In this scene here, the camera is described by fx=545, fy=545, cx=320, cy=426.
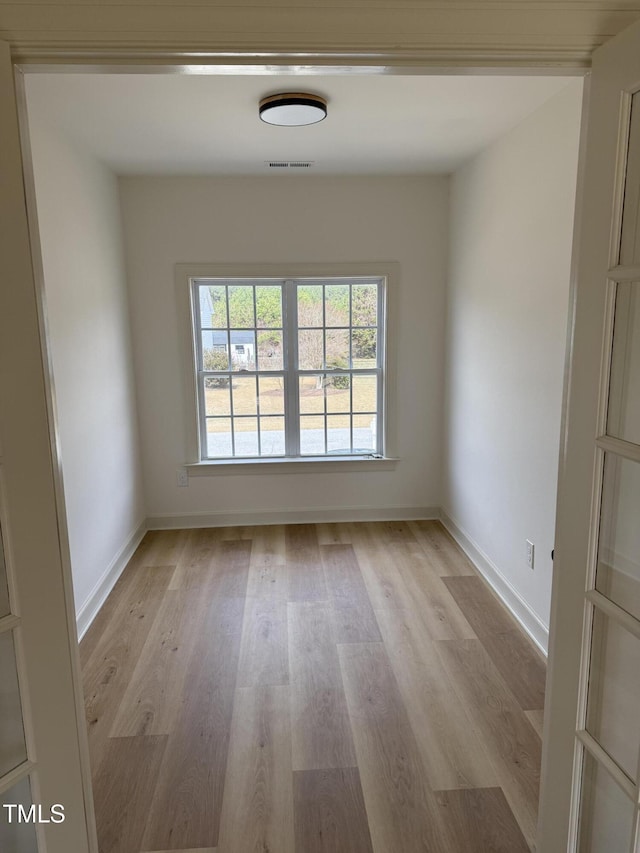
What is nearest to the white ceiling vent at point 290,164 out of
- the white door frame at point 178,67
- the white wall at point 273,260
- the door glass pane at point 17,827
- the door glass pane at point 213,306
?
the white wall at point 273,260

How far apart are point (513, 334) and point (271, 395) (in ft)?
6.34

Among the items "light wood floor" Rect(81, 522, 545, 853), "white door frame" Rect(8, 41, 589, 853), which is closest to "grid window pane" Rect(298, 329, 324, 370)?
"light wood floor" Rect(81, 522, 545, 853)

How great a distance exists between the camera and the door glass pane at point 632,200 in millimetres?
1104

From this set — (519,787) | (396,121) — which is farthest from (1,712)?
(396,121)

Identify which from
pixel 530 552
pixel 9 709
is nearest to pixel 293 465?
pixel 530 552

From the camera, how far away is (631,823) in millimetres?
1161

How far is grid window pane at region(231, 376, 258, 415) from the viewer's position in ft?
13.8

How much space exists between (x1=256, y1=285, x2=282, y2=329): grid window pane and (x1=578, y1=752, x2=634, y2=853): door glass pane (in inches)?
133

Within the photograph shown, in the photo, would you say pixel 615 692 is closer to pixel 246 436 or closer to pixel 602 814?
pixel 602 814

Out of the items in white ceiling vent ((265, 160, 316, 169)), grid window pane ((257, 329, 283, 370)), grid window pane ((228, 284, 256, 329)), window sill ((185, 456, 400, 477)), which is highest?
white ceiling vent ((265, 160, 316, 169))

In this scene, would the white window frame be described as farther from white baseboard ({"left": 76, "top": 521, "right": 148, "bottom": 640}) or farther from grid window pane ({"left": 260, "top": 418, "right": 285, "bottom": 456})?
white baseboard ({"left": 76, "top": 521, "right": 148, "bottom": 640})

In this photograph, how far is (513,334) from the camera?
9.68ft

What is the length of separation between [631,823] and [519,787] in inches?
32.3

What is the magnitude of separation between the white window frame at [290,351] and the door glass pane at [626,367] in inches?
118
